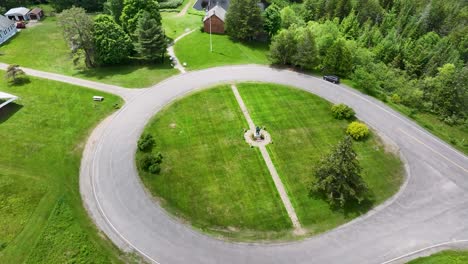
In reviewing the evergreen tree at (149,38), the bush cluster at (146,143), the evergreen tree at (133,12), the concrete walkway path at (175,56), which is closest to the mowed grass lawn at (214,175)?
the bush cluster at (146,143)

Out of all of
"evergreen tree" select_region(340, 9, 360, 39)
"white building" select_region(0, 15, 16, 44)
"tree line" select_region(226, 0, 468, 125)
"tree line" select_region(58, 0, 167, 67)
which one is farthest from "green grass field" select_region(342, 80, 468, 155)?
"white building" select_region(0, 15, 16, 44)

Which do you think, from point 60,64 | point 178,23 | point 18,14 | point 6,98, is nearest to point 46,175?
point 6,98

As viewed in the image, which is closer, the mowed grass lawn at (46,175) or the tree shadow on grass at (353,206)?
the mowed grass lawn at (46,175)

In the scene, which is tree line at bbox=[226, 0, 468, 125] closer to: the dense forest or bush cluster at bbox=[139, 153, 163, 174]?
the dense forest

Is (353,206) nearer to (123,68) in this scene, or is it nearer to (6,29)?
(123,68)

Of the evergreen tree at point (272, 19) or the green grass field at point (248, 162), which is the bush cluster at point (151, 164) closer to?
the green grass field at point (248, 162)
